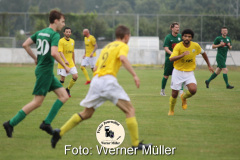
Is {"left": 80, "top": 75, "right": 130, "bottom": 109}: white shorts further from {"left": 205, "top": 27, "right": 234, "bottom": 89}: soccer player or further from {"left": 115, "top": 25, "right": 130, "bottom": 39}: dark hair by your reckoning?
{"left": 205, "top": 27, "right": 234, "bottom": 89}: soccer player

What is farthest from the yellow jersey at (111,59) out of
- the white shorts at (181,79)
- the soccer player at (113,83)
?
the white shorts at (181,79)

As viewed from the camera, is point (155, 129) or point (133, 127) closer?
point (133, 127)

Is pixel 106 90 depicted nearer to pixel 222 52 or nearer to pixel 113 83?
pixel 113 83

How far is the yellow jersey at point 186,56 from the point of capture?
29.5ft

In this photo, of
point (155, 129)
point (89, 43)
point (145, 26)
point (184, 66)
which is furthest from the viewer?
point (145, 26)

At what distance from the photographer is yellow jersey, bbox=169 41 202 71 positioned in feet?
29.5

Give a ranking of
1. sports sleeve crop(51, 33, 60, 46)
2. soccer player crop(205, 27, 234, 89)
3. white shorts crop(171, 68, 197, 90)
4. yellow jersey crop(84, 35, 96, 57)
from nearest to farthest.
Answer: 1. sports sleeve crop(51, 33, 60, 46)
2. white shorts crop(171, 68, 197, 90)
3. soccer player crop(205, 27, 234, 89)
4. yellow jersey crop(84, 35, 96, 57)

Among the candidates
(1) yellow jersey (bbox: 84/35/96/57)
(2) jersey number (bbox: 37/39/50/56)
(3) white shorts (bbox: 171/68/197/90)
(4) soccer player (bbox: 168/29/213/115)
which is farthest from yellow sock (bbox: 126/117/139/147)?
(1) yellow jersey (bbox: 84/35/96/57)

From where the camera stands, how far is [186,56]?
916cm

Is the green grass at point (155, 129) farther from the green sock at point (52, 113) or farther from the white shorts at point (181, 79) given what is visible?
the white shorts at point (181, 79)

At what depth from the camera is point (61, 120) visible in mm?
8688

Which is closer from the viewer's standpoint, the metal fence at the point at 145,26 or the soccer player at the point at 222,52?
the soccer player at the point at 222,52

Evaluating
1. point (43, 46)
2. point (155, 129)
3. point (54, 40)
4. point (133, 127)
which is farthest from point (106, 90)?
point (155, 129)

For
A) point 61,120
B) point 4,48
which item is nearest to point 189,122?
point 61,120
